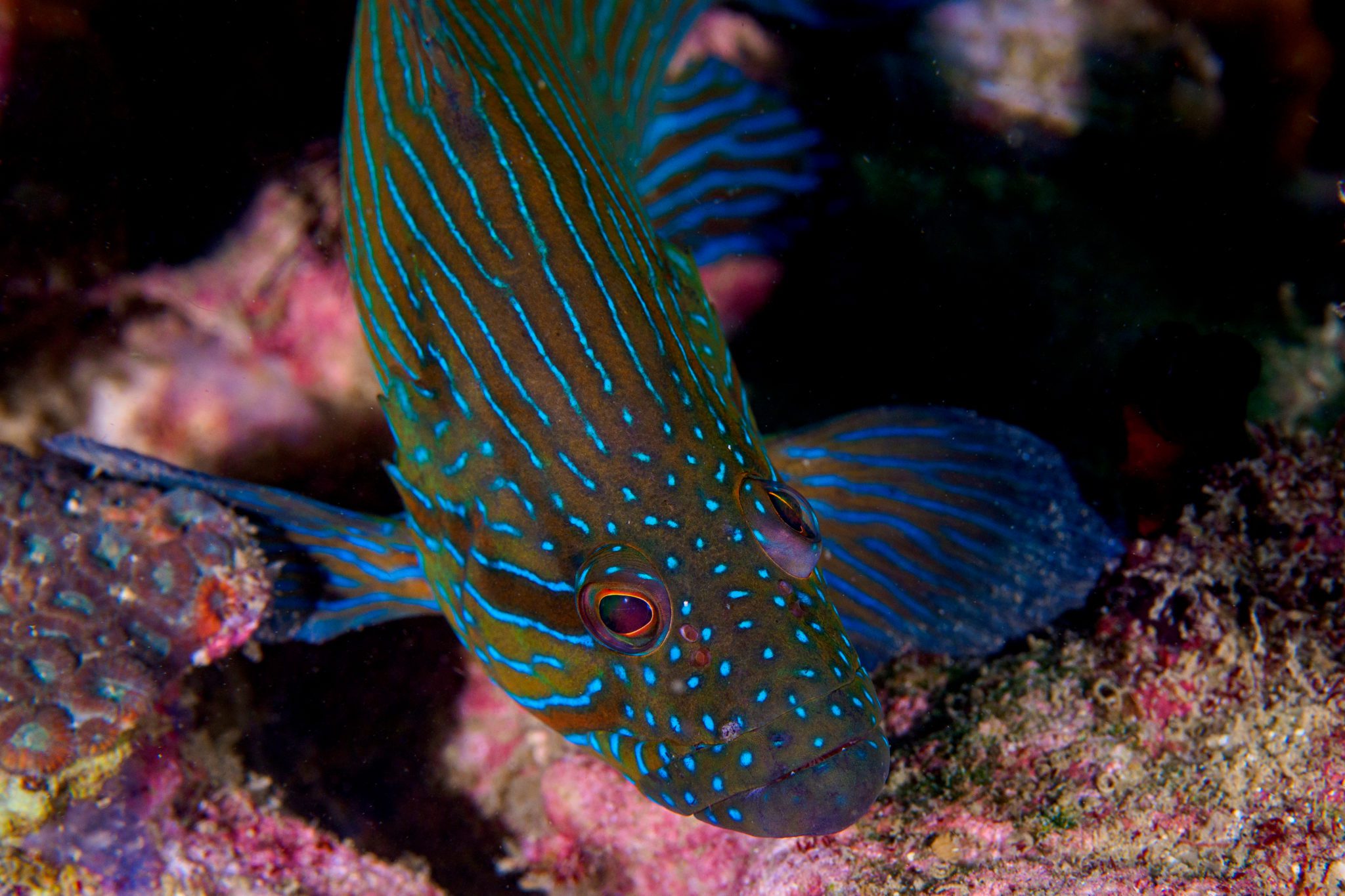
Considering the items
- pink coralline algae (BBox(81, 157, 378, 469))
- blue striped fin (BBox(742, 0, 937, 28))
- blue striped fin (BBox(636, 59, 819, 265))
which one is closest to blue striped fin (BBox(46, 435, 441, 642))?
pink coralline algae (BBox(81, 157, 378, 469))

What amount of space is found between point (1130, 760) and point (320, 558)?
331 cm

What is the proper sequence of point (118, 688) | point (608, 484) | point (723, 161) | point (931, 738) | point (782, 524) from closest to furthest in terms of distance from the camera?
point (782, 524), point (608, 484), point (118, 688), point (931, 738), point (723, 161)

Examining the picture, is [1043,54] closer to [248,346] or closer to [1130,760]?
[1130,760]

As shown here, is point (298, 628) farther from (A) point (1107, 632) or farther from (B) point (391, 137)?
(A) point (1107, 632)

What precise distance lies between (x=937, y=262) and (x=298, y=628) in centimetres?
386

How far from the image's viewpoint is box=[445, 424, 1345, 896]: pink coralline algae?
2469 millimetres

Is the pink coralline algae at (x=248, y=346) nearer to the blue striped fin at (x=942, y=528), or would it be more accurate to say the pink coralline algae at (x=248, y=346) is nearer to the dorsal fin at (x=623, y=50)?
the dorsal fin at (x=623, y=50)

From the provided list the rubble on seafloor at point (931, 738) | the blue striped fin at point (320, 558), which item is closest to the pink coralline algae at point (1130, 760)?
the rubble on seafloor at point (931, 738)

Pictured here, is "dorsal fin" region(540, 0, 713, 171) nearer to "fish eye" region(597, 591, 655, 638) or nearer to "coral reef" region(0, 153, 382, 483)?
"coral reef" region(0, 153, 382, 483)

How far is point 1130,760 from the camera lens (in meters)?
2.85

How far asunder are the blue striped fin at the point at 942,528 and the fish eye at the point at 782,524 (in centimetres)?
117

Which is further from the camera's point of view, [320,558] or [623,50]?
[623,50]

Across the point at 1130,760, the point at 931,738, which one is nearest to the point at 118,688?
the point at 931,738

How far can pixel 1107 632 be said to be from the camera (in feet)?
11.0
